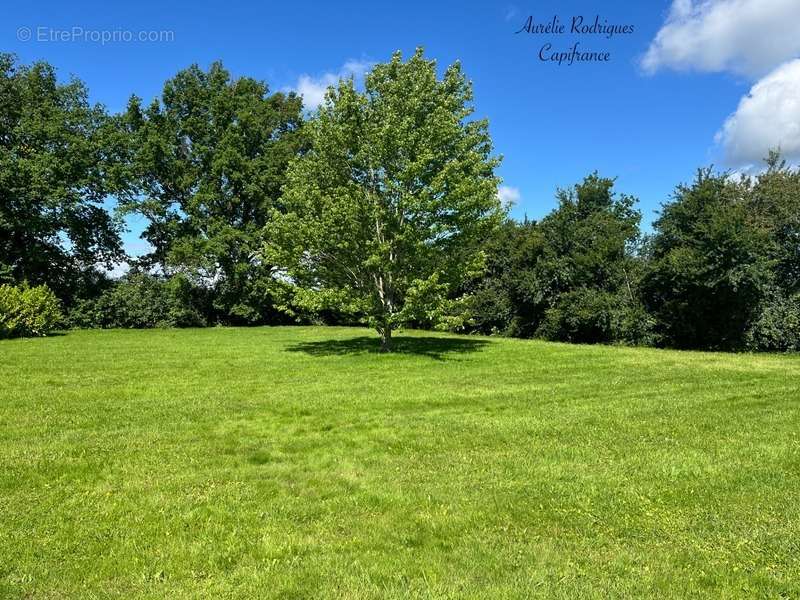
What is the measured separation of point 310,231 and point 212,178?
19.4 m

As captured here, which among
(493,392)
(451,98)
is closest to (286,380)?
(493,392)

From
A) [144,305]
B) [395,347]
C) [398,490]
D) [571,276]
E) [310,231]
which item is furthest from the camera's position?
[144,305]

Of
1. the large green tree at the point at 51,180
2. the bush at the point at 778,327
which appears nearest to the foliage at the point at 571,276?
the bush at the point at 778,327

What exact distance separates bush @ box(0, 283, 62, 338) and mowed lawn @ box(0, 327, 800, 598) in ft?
40.0

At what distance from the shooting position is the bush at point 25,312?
20734 mm

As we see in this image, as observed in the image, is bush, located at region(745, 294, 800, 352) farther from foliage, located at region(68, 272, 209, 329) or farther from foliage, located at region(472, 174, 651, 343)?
foliage, located at region(68, 272, 209, 329)

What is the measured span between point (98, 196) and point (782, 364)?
31267mm

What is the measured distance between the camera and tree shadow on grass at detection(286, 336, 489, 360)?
16.3m

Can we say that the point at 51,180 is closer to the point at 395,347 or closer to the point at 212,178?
the point at 212,178

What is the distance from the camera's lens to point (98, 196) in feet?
102

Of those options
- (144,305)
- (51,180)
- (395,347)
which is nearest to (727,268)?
(395,347)

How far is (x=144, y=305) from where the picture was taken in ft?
99.6

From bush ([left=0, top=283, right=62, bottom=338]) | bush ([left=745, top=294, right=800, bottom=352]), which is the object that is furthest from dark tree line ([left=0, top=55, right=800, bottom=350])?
bush ([left=0, top=283, right=62, bottom=338])

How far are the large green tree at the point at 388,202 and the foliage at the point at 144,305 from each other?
17361mm
